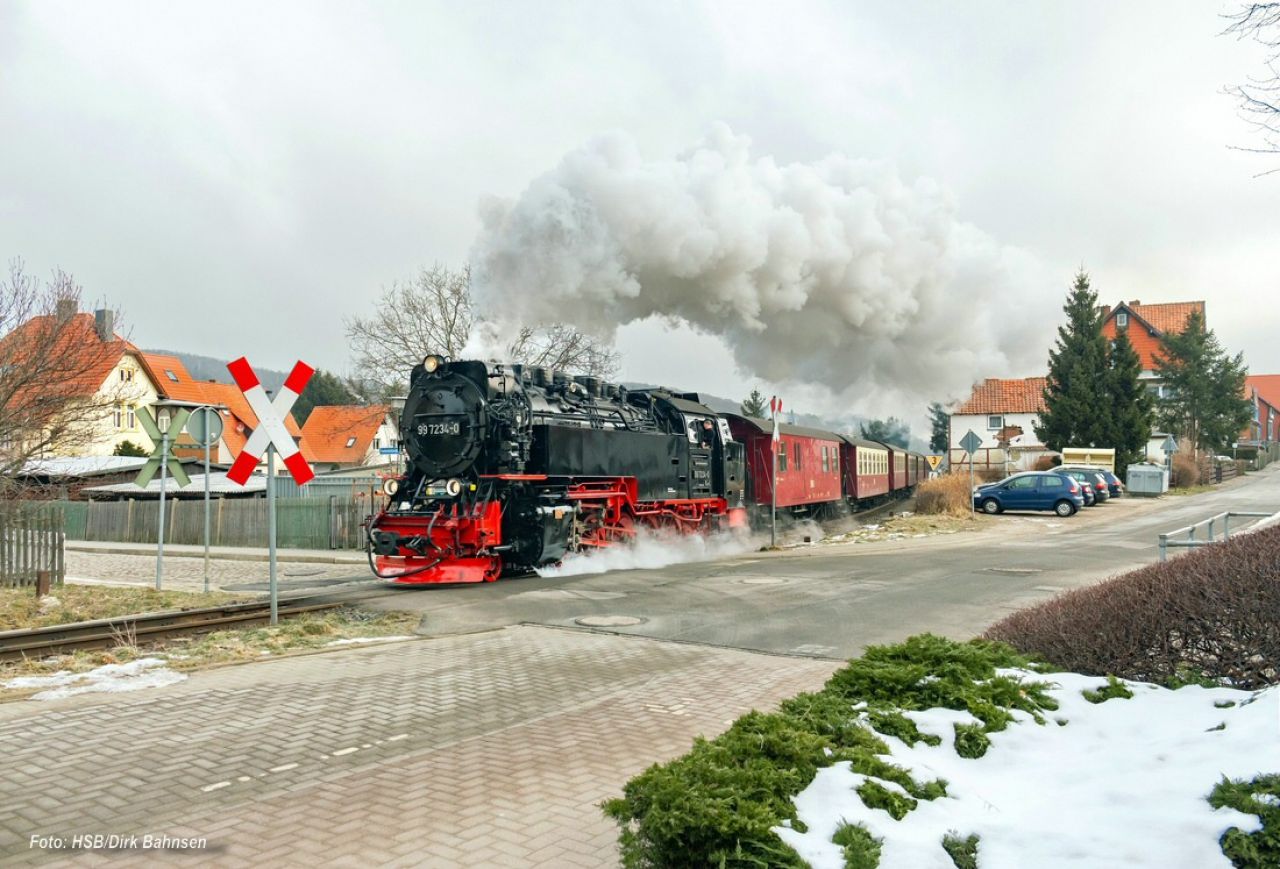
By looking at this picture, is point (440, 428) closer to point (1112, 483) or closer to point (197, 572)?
point (197, 572)

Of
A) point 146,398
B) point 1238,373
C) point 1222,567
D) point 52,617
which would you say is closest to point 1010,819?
point 1222,567

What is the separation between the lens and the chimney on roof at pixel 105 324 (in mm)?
15480

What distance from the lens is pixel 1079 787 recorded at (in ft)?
11.2

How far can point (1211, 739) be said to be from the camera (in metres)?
3.53

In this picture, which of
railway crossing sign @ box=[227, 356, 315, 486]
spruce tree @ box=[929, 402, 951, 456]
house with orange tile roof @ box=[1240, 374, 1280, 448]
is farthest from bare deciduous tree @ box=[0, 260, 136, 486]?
house with orange tile roof @ box=[1240, 374, 1280, 448]

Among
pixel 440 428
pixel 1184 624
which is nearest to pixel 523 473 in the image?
pixel 440 428

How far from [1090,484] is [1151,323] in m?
42.5

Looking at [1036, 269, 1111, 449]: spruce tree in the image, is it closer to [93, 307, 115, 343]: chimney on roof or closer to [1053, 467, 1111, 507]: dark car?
[1053, 467, 1111, 507]: dark car

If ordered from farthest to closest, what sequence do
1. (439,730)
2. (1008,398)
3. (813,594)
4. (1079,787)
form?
(1008,398) → (813,594) → (439,730) → (1079,787)

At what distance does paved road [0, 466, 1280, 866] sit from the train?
7.44 ft

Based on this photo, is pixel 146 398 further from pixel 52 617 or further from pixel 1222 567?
pixel 1222 567

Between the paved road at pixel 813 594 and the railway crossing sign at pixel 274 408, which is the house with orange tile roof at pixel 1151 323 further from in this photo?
the railway crossing sign at pixel 274 408

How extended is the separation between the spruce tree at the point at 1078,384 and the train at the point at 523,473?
29.8 m

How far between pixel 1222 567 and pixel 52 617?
1284cm
